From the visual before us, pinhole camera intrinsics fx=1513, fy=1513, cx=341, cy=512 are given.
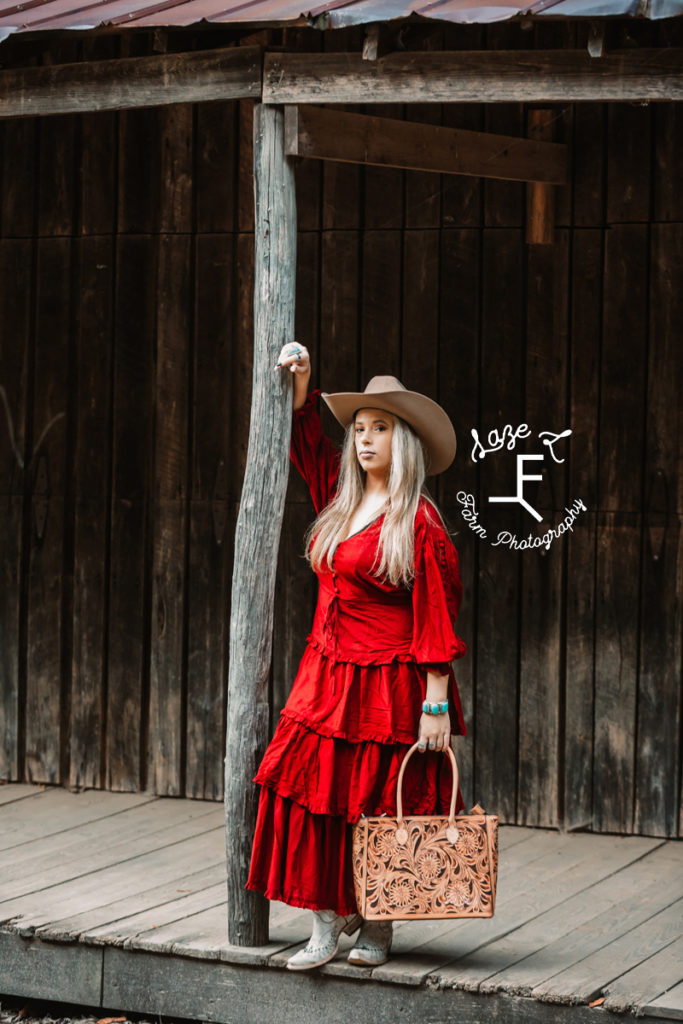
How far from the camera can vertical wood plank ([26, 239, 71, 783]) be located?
770 cm

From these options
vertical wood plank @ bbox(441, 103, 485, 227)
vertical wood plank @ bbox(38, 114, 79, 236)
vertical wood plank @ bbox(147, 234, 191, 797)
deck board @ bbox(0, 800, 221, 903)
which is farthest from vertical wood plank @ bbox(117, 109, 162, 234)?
deck board @ bbox(0, 800, 221, 903)

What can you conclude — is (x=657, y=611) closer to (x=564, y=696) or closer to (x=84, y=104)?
(x=564, y=696)

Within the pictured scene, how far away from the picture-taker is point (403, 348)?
7152 millimetres

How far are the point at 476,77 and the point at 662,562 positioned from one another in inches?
100

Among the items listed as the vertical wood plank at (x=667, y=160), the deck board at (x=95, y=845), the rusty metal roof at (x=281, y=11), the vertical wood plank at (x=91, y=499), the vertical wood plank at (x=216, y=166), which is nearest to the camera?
the rusty metal roof at (x=281, y=11)

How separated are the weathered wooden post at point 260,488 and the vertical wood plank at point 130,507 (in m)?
2.15

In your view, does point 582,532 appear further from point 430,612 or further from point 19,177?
point 19,177

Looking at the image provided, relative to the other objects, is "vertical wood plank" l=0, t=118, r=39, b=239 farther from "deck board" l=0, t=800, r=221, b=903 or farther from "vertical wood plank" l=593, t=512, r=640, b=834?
"vertical wood plank" l=593, t=512, r=640, b=834

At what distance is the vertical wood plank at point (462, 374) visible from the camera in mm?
7047

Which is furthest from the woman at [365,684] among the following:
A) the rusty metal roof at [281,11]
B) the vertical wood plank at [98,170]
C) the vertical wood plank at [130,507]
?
the vertical wood plank at [98,170]

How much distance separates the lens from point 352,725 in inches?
203

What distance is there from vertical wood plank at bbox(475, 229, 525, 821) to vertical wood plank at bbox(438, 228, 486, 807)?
0.04 metres

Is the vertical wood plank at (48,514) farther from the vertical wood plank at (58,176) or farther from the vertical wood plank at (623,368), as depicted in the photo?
the vertical wood plank at (623,368)

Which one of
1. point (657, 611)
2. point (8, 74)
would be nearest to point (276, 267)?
point (8, 74)
